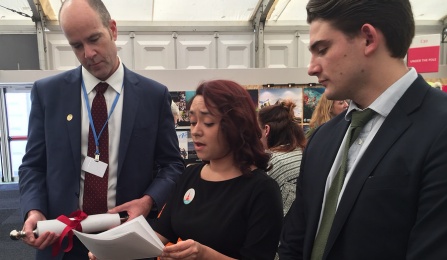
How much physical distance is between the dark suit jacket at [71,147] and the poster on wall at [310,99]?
11.1ft

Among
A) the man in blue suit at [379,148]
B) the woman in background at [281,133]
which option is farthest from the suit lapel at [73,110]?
the woman in background at [281,133]

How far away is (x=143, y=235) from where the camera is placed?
0.99 metres

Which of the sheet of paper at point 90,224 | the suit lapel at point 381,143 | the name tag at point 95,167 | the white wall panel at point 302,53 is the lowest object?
the sheet of paper at point 90,224

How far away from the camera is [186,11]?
585cm

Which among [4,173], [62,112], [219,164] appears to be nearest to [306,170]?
[219,164]

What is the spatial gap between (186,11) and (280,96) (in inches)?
99.8

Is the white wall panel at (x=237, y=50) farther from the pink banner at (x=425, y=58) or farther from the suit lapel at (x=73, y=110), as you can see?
the suit lapel at (x=73, y=110)

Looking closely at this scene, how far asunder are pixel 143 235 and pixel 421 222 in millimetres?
737

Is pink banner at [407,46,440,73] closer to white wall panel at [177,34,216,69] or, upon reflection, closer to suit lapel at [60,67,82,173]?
white wall panel at [177,34,216,69]

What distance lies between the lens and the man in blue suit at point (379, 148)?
0.74 meters

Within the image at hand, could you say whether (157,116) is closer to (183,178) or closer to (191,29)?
(183,178)

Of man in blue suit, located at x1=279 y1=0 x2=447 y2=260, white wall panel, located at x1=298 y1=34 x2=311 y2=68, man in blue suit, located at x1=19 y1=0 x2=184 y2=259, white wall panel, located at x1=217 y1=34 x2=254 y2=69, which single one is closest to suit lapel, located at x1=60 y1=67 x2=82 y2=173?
man in blue suit, located at x1=19 y1=0 x2=184 y2=259

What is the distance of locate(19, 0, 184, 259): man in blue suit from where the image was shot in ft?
4.38

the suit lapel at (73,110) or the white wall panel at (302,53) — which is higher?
the white wall panel at (302,53)
